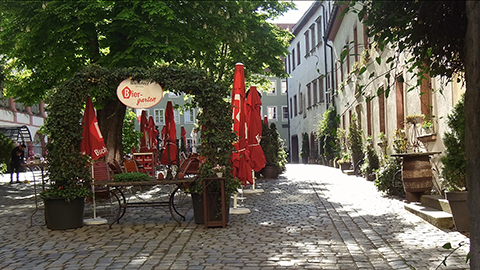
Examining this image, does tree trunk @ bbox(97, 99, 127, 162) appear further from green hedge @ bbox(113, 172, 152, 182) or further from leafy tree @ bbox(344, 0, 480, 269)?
leafy tree @ bbox(344, 0, 480, 269)

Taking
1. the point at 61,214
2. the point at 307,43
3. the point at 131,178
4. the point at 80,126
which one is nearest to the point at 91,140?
the point at 80,126

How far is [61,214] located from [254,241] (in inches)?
139

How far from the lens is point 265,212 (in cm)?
1069

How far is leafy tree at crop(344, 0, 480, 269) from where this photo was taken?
146 inches

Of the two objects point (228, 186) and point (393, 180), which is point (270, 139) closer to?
point (393, 180)

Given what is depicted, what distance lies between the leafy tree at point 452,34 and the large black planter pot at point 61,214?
6.38 m

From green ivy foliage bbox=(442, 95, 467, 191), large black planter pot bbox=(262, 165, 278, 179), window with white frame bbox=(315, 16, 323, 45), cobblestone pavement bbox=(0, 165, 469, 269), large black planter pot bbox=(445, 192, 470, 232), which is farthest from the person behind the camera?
window with white frame bbox=(315, 16, 323, 45)

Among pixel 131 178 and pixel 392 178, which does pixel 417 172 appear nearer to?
pixel 392 178

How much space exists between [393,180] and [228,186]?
4295mm

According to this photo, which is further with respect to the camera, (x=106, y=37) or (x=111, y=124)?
(x=111, y=124)

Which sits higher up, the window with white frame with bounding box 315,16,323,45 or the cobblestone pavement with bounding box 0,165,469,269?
the window with white frame with bounding box 315,16,323,45

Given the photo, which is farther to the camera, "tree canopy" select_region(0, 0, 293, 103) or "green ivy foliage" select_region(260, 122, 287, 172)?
"green ivy foliage" select_region(260, 122, 287, 172)

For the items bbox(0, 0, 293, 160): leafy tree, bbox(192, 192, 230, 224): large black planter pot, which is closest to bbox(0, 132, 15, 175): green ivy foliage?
→ bbox(0, 0, 293, 160): leafy tree

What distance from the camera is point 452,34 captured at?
4273mm
